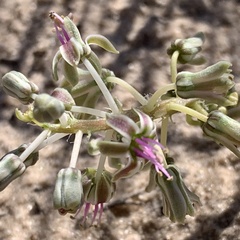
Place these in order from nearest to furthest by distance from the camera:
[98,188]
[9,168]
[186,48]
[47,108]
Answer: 1. [47,108]
2. [9,168]
3. [98,188]
4. [186,48]

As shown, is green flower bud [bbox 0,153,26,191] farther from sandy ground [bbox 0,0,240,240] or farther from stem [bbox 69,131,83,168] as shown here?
sandy ground [bbox 0,0,240,240]

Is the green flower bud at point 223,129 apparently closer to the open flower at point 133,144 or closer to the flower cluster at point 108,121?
the flower cluster at point 108,121

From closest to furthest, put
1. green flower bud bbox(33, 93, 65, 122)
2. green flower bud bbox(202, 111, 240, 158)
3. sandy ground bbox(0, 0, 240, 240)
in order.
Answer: green flower bud bbox(33, 93, 65, 122) < green flower bud bbox(202, 111, 240, 158) < sandy ground bbox(0, 0, 240, 240)

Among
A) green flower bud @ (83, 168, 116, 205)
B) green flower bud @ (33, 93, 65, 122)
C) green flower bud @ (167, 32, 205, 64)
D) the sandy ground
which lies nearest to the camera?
green flower bud @ (33, 93, 65, 122)

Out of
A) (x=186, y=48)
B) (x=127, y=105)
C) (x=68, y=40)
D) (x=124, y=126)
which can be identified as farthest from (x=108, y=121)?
(x=127, y=105)

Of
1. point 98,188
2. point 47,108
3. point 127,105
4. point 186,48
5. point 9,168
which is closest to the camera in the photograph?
point 47,108

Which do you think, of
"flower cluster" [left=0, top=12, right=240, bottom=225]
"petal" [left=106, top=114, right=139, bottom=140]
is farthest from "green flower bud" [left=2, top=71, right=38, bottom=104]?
"petal" [left=106, top=114, right=139, bottom=140]

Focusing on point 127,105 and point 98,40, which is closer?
point 98,40

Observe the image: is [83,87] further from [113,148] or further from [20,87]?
[113,148]
